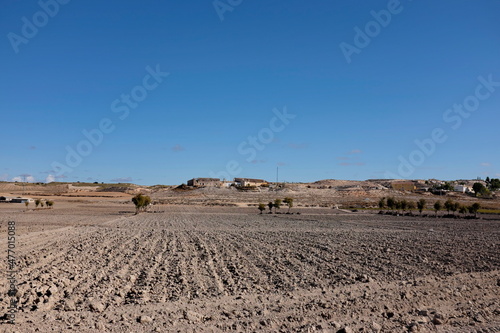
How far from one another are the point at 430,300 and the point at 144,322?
23.4 feet

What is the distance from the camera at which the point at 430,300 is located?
1073 centimetres

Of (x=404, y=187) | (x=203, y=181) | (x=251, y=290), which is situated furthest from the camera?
(x=203, y=181)

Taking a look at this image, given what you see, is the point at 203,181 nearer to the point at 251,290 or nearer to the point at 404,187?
the point at 404,187

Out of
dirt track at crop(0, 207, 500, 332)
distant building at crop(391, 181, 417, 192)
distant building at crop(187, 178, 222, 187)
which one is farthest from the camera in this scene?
distant building at crop(187, 178, 222, 187)

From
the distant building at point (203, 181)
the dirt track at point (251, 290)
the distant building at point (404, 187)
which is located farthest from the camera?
the distant building at point (203, 181)

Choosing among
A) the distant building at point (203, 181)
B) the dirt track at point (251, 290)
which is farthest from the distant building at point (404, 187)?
the dirt track at point (251, 290)

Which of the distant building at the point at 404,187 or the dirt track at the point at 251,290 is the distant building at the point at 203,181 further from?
the dirt track at the point at 251,290

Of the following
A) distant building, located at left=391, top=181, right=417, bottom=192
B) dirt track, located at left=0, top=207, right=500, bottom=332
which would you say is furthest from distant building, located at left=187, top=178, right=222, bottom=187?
dirt track, located at left=0, top=207, right=500, bottom=332

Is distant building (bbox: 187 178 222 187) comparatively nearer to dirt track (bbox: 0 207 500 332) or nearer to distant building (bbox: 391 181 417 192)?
distant building (bbox: 391 181 417 192)

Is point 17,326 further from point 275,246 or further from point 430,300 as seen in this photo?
point 275,246

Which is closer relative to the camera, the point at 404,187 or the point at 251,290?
the point at 251,290

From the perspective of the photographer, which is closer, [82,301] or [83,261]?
[82,301]

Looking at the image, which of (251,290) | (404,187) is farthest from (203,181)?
(251,290)

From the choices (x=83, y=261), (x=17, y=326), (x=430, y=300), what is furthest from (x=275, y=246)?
(x=17, y=326)
